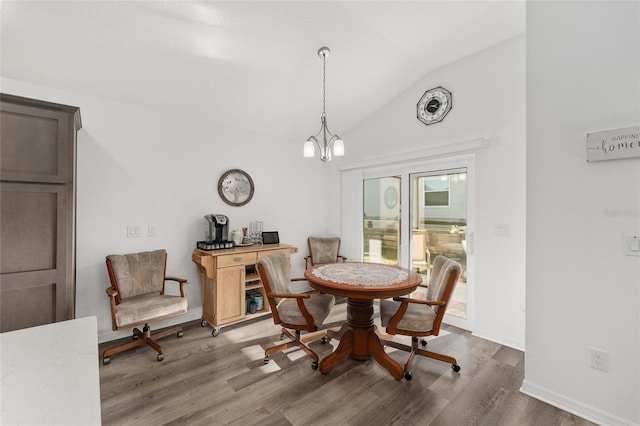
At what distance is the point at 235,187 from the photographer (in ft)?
12.3

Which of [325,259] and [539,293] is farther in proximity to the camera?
[325,259]

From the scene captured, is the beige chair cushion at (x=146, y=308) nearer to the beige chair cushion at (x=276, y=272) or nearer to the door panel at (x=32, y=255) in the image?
Result: the door panel at (x=32, y=255)

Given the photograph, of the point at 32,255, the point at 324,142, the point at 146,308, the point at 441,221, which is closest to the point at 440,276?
the point at 441,221

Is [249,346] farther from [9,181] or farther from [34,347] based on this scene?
[9,181]

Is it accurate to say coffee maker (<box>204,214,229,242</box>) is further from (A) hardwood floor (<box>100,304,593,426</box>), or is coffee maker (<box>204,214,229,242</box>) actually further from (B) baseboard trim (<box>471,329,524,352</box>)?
(B) baseboard trim (<box>471,329,524,352</box>)

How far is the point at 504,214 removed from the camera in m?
2.88

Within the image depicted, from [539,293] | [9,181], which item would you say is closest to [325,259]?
[539,293]

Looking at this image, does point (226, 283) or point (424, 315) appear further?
point (226, 283)

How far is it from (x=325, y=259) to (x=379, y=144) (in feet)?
6.35

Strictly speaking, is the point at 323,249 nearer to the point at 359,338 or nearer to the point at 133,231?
the point at 359,338

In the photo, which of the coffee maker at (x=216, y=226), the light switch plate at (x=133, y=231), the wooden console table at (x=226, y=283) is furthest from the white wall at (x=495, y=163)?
the light switch plate at (x=133, y=231)

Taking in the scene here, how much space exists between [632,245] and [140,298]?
3.93 metres

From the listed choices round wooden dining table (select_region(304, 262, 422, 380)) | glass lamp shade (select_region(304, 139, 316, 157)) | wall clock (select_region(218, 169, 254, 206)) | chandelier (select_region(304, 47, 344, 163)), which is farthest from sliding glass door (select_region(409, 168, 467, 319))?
wall clock (select_region(218, 169, 254, 206))

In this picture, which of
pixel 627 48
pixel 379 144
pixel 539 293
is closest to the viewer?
pixel 627 48
